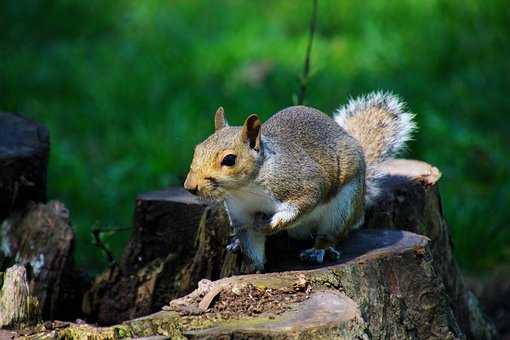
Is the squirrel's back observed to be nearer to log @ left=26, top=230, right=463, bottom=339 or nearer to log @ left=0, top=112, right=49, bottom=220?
log @ left=26, top=230, right=463, bottom=339

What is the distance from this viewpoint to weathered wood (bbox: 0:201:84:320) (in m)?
3.42

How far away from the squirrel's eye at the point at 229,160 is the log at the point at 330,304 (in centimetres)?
31

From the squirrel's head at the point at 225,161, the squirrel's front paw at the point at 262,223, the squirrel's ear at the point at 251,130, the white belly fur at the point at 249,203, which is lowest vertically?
the squirrel's front paw at the point at 262,223

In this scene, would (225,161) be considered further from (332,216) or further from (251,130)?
(332,216)

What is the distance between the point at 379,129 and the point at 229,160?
0.91 meters

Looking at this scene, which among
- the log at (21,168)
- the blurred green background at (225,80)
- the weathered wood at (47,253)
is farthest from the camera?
the blurred green background at (225,80)

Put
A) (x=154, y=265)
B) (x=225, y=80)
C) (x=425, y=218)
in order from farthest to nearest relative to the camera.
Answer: (x=225, y=80)
(x=425, y=218)
(x=154, y=265)

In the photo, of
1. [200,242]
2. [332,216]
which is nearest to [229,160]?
[332,216]

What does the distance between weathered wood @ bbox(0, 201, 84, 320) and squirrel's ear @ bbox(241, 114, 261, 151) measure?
3.20ft

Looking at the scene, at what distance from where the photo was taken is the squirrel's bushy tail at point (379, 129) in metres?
3.46

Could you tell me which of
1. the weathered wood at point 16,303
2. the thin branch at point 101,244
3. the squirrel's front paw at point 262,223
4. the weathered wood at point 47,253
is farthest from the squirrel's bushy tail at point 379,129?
the weathered wood at point 16,303

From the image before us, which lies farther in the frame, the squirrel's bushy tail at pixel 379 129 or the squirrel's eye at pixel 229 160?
the squirrel's bushy tail at pixel 379 129

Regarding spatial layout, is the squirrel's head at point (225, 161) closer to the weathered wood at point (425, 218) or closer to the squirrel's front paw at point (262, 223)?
the squirrel's front paw at point (262, 223)

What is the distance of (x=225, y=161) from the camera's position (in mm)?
2723
